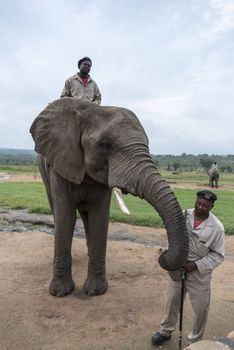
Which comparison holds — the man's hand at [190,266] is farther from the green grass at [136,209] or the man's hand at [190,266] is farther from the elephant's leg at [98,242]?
the green grass at [136,209]

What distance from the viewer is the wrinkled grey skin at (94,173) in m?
4.52

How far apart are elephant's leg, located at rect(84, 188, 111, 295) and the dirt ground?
6.0 inches

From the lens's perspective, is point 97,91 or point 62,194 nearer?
A: point 62,194

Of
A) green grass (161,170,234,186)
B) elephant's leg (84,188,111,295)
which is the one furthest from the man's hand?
green grass (161,170,234,186)

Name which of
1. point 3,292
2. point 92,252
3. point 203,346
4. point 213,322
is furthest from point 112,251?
point 203,346

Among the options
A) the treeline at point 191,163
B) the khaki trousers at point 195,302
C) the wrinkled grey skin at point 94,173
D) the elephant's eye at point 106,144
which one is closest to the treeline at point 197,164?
the treeline at point 191,163

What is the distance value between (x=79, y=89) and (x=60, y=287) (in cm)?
296

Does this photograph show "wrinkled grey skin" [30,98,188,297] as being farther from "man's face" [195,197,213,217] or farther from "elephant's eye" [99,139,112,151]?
"man's face" [195,197,213,217]

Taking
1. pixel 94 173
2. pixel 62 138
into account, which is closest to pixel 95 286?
pixel 94 173

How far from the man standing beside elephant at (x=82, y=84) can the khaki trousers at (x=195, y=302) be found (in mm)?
3429

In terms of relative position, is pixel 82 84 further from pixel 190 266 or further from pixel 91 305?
pixel 190 266

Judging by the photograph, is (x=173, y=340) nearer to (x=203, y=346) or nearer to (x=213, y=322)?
(x=213, y=322)

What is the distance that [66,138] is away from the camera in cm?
580

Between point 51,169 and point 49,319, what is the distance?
1969 mm
